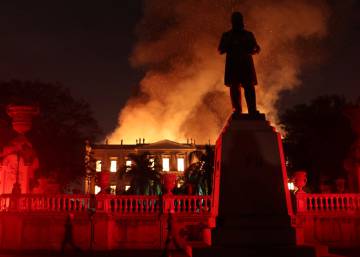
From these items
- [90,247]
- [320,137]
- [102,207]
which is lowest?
[90,247]

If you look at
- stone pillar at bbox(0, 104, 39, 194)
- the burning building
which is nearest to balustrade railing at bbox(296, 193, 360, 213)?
stone pillar at bbox(0, 104, 39, 194)

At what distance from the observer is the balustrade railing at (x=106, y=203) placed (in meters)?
19.1

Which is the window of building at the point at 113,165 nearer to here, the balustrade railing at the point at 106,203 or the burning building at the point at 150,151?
the burning building at the point at 150,151

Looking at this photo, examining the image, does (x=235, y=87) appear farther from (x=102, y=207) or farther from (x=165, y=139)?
(x=165, y=139)

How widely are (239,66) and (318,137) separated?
1093 inches

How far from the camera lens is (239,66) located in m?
11.6

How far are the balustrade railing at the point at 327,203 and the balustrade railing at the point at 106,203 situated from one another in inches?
155

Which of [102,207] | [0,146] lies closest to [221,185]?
[102,207]

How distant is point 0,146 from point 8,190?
4.04 m

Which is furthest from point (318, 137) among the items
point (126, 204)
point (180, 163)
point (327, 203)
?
point (180, 163)

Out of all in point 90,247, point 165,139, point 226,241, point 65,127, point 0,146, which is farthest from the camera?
point 165,139

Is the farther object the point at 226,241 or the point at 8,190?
the point at 8,190

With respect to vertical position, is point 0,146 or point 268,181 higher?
point 0,146

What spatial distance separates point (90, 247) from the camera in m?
18.7
